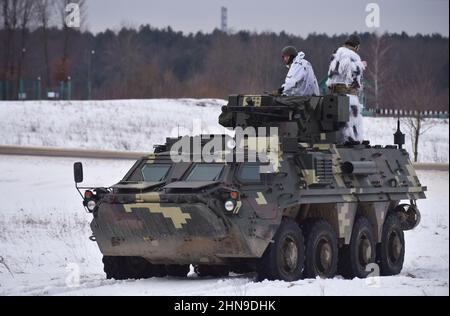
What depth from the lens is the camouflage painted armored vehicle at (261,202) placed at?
16.0m

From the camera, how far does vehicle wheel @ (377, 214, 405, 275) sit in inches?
761

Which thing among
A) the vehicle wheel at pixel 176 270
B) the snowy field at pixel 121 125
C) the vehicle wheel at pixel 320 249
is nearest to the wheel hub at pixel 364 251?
the vehicle wheel at pixel 320 249

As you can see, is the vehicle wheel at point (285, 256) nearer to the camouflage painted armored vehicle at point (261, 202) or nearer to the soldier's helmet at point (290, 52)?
the camouflage painted armored vehicle at point (261, 202)

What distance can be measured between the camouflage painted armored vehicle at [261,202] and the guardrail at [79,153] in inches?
600

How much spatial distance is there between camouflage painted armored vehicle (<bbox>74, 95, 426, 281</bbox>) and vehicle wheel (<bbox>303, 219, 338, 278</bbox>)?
0.01 metres

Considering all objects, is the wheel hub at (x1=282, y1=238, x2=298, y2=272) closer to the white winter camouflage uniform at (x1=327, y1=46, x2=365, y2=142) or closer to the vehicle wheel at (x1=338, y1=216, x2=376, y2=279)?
the vehicle wheel at (x1=338, y1=216, x2=376, y2=279)

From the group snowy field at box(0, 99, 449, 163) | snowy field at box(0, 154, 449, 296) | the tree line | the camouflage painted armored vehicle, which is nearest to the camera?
snowy field at box(0, 154, 449, 296)

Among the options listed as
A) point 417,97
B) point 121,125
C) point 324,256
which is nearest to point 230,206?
point 324,256

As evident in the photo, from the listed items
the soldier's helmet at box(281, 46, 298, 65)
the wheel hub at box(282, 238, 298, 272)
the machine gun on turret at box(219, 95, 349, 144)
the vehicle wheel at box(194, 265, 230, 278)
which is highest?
the soldier's helmet at box(281, 46, 298, 65)

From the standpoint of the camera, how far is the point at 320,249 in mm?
17391

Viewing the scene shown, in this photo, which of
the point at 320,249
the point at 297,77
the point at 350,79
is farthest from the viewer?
the point at 350,79

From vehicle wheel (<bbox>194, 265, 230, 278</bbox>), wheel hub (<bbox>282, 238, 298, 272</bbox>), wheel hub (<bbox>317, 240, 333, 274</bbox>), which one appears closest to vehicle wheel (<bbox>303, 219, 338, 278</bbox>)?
wheel hub (<bbox>317, 240, 333, 274</bbox>)

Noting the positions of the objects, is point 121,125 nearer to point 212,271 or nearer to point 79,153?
point 79,153

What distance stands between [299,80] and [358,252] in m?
2.83
